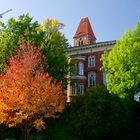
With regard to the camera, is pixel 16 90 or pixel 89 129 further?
pixel 89 129

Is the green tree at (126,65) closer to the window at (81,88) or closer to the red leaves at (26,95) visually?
the red leaves at (26,95)

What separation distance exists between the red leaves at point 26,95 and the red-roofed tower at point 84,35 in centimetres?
4681

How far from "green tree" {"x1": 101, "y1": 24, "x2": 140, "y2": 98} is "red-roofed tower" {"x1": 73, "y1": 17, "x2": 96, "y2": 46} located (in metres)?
32.6

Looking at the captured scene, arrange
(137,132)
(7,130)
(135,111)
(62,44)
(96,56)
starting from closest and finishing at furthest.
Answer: (7,130)
(137,132)
(135,111)
(62,44)
(96,56)

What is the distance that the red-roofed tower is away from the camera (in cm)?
7850

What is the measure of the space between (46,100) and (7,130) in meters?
6.52

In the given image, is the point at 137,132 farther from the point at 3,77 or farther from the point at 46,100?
the point at 3,77

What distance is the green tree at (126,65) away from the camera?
140 feet

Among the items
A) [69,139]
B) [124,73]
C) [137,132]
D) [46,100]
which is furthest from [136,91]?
[46,100]

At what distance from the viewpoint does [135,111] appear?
4094 centimetres

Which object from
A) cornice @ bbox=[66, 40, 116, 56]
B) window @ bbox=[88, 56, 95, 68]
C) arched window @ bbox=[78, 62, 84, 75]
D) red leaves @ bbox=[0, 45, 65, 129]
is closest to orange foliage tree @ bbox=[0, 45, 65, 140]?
red leaves @ bbox=[0, 45, 65, 129]

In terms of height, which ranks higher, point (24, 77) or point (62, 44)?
point (62, 44)

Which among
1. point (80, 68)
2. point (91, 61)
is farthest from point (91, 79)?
point (91, 61)

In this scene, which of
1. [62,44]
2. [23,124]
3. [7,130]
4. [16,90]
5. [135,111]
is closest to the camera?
[16,90]
